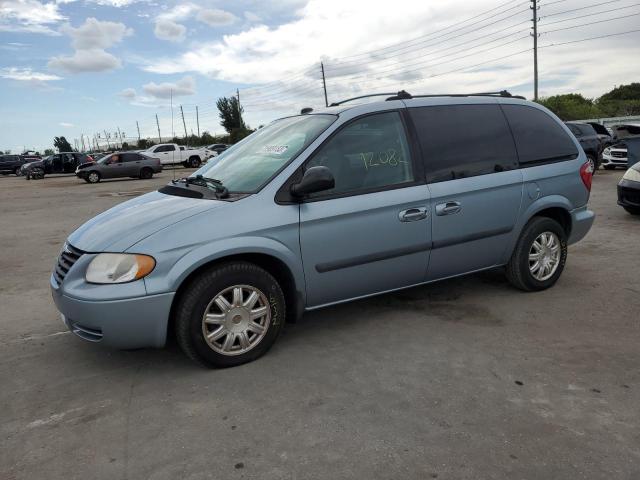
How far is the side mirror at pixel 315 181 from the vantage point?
3365mm

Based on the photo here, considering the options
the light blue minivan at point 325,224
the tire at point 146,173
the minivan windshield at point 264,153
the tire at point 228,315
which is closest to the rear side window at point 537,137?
the light blue minivan at point 325,224

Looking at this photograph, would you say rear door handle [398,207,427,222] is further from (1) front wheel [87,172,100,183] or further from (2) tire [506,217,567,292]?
(1) front wheel [87,172,100,183]

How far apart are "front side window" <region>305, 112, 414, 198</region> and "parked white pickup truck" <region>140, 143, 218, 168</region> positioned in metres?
31.0

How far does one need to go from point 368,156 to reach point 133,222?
1708mm

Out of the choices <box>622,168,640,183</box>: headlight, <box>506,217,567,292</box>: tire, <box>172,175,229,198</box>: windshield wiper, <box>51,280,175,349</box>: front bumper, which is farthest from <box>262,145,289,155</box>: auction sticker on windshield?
<box>622,168,640,183</box>: headlight

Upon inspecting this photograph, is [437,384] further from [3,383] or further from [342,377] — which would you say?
[3,383]

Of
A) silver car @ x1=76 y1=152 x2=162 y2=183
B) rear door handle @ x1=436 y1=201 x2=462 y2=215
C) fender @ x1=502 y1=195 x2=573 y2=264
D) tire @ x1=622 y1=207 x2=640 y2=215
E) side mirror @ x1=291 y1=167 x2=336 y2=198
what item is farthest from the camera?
silver car @ x1=76 y1=152 x2=162 y2=183

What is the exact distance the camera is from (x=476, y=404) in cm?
290

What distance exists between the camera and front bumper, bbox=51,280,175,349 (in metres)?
3.13

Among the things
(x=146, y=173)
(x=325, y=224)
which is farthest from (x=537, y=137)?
(x=146, y=173)

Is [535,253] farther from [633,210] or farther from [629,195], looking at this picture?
[633,210]

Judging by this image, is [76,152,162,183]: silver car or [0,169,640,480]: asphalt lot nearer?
[0,169,640,480]: asphalt lot

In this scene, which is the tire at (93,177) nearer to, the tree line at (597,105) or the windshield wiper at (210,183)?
the windshield wiper at (210,183)

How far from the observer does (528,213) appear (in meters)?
4.52
